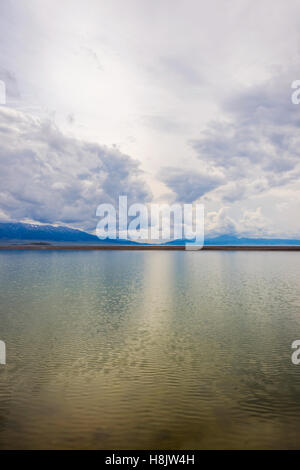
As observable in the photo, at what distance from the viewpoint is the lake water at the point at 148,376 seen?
1150 centimetres

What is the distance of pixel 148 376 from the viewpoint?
1677 centimetres

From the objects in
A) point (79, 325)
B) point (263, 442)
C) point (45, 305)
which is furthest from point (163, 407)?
point (45, 305)

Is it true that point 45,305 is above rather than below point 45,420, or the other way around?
above

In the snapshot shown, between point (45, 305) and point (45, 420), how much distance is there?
908 inches

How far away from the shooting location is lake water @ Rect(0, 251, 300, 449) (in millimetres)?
11500

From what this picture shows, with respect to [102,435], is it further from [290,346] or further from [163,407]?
[290,346]

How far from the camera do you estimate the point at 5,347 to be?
20875mm

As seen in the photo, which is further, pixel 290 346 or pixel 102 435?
pixel 290 346

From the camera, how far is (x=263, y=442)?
11031 mm
